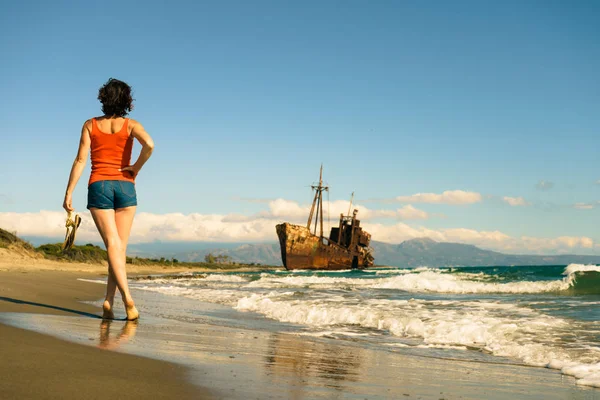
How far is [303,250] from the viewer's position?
177 ft

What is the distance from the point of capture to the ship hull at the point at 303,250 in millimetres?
53594

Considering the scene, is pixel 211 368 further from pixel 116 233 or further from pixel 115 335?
pixel 116 233

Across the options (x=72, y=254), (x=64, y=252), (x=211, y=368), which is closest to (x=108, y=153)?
(x=211, y=368)

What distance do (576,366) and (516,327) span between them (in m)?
2.57

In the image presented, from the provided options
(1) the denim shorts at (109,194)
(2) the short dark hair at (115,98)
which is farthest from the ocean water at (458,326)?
(2) the short dark hair at (115,98)

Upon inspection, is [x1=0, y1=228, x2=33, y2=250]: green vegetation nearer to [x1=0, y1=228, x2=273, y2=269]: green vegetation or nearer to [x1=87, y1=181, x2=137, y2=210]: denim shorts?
[x1=0, y1=228, x2=273, y2=269]: green vegetation

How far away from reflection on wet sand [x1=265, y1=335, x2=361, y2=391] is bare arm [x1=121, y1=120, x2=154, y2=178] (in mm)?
2000

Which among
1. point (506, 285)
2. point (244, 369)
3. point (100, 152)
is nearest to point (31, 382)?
point (244, 369)

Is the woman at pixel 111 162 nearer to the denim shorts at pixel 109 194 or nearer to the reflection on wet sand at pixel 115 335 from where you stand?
the denim shorts at pixel 109 194

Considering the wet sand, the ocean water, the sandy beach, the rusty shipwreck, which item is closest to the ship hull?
the rusty shipwreck

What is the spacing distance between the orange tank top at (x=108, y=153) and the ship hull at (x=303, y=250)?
48.8 metres

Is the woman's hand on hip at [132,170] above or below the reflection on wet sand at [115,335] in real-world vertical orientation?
above

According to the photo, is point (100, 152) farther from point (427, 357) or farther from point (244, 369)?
point (427, 357)

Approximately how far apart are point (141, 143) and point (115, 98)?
468mm
